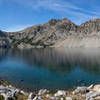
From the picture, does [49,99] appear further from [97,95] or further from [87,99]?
[97,95]

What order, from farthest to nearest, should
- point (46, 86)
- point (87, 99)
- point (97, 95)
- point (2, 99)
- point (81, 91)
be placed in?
point (46, 86) < point (81, 91) < point (97, 95) < point (87, 99) < point (2, 99)

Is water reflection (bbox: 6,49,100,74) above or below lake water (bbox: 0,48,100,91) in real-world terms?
above

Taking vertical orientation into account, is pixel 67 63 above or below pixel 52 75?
above

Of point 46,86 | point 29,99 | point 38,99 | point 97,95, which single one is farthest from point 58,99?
point 46,86

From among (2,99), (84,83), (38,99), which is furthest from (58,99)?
(84,83)

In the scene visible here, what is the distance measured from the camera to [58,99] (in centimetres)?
2672

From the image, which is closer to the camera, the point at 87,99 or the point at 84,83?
the point at 87,99

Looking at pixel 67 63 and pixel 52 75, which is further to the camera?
pixel 67 63

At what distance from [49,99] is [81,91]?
9493 millimetres

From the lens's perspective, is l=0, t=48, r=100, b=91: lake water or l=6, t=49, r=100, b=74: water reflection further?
l=6, t=49, r=100, b=74: water reflection

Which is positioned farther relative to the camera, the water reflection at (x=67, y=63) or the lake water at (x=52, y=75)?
the water reflection at (x=67, y=63)

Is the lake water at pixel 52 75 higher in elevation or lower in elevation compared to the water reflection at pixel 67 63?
lower

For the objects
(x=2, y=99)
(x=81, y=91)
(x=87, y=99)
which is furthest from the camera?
(x=81, y=91)

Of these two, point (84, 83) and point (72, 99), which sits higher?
point (72, 99)
